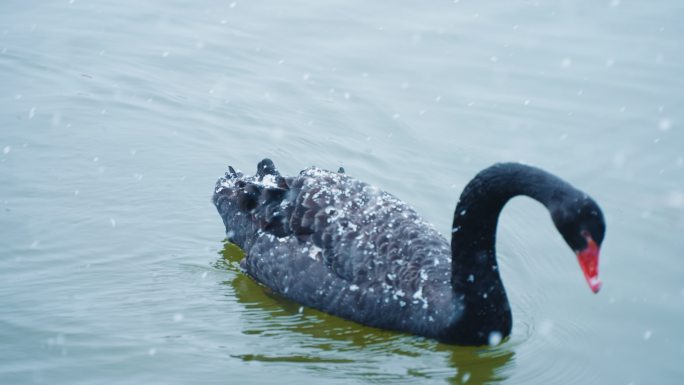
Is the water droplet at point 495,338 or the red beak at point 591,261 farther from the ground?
the red beak at point 591,261

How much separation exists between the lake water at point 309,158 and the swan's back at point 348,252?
0.17m

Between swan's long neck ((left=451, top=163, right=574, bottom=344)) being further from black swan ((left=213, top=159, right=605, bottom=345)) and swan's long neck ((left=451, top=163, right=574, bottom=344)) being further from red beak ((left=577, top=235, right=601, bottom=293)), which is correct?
red beak ((left=577, top=235, right=601, bottom=293))

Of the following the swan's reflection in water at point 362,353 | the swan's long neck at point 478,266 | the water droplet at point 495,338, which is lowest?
the swan's reflection in water at point 362,353

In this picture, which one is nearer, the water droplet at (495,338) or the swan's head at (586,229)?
the swan's head at (586,229)

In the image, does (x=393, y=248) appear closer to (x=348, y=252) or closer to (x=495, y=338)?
(x=348, y=252)

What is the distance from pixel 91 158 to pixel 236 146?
1287 mm

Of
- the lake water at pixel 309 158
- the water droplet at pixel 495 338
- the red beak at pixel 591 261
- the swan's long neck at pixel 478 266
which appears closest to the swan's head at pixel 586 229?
the red beak at pixel 591 261

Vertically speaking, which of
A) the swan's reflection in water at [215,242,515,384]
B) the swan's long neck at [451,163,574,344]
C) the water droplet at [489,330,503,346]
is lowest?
the swan's reflection in water at [215,242,515,384]

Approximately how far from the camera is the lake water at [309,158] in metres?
6.11

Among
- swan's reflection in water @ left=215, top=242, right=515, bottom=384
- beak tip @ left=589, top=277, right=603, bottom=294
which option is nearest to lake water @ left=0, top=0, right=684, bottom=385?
swan's reflection in water @ left=215, top=242, right=515, bottom=384

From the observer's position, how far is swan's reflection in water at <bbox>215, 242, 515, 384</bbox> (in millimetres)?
5918

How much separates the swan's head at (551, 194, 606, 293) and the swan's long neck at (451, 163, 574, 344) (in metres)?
0.70

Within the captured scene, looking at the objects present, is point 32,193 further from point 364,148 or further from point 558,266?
point 558,266

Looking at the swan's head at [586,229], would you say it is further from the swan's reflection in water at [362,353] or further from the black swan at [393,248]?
the swan's reflection in water at [362,353]
